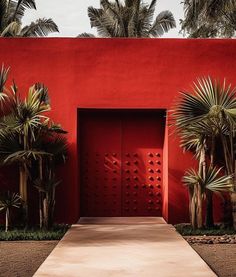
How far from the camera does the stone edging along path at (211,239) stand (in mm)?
8273

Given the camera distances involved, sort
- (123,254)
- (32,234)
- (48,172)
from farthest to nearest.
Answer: (48,172)
(32,234)
(123,254)

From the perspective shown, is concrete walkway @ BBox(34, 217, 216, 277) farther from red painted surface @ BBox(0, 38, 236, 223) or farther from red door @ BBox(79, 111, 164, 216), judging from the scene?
red painted surface @ BBox(0, 38, 236, 223)

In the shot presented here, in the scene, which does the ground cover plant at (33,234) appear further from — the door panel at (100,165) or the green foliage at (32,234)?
the door panel at (100,165)

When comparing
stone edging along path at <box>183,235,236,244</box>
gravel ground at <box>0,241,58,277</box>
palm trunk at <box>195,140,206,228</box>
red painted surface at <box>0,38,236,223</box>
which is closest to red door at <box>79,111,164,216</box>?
red painted surface at <box>0,38,236,223</box>

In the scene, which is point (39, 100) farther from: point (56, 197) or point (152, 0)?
point (152, 0)

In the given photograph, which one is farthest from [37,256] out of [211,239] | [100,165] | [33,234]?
[100,165]

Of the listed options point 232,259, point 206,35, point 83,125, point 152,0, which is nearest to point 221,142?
point 83,125

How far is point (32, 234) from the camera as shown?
880cm

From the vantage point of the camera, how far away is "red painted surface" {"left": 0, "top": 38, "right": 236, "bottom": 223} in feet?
34.6

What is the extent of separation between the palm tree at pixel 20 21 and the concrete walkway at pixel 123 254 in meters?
16.3

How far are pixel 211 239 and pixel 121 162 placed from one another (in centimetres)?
322

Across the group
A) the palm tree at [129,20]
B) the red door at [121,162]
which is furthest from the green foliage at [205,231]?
the palm tree at [129,20]

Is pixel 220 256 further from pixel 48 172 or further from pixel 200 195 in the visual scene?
pixel 48 172

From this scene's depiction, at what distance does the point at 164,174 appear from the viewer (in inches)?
426
